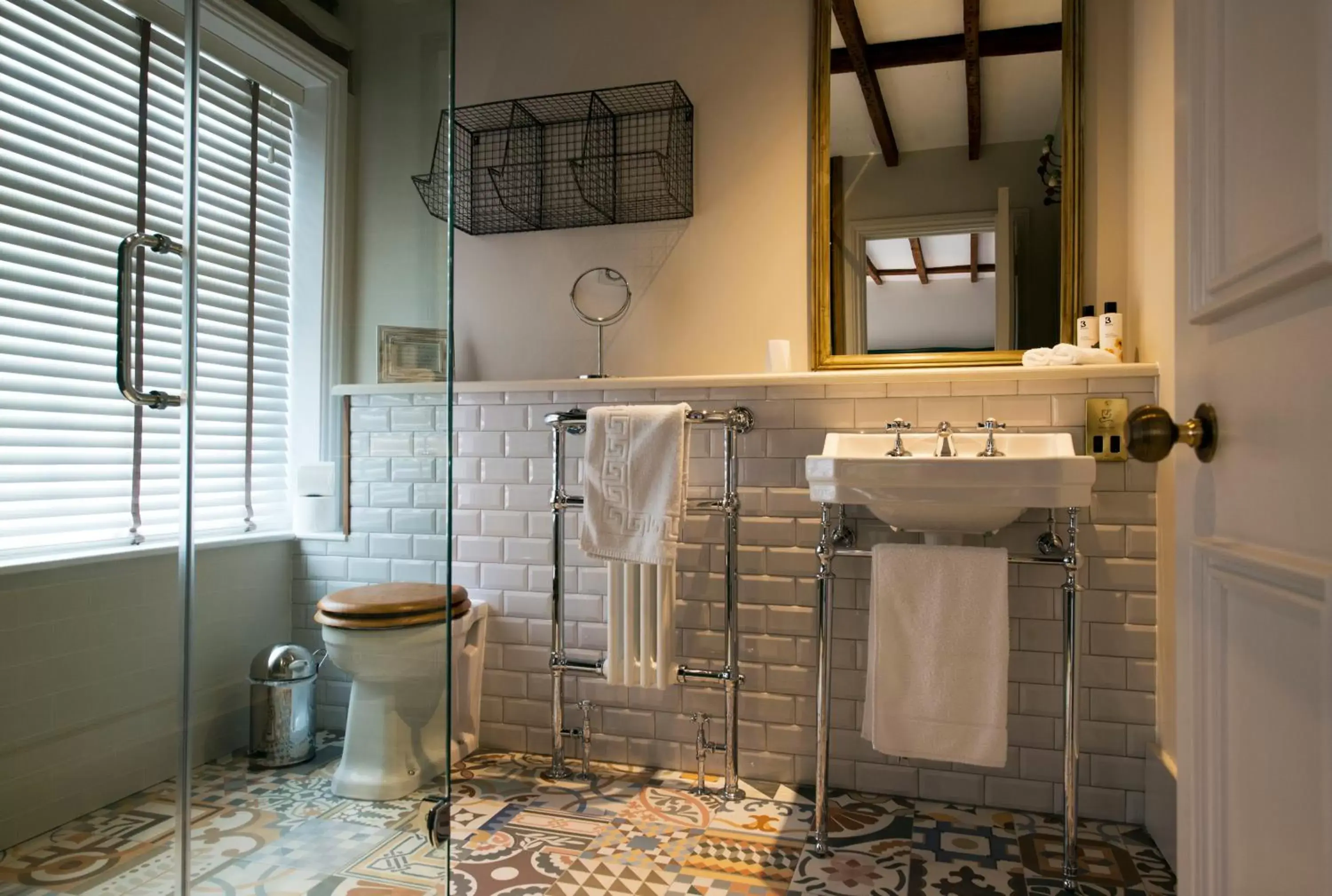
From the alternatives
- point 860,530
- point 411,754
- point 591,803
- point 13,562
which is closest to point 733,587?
point 860,530

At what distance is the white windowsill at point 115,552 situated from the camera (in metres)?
1.14

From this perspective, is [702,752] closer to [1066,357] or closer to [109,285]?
[1066,357]

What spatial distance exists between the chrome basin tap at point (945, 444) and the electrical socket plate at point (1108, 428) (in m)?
0.34

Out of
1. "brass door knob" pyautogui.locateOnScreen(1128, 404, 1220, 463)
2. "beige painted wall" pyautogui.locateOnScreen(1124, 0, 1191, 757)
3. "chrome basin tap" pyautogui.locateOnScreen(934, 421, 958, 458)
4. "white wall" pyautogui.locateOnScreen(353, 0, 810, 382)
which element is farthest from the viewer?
"white wall" pyautogui.locateOnScreen(353, 0, 810, 382)

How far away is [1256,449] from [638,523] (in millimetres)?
1767

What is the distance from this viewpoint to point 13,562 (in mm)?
1136

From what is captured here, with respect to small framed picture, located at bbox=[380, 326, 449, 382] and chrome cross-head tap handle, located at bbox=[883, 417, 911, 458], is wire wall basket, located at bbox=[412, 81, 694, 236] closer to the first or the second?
chrome cross-head tap handle, located at bbox=[883, 417, 911, 458]

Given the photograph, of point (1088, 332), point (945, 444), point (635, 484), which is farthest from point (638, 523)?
point (1088, 332)

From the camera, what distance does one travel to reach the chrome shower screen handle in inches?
47.8

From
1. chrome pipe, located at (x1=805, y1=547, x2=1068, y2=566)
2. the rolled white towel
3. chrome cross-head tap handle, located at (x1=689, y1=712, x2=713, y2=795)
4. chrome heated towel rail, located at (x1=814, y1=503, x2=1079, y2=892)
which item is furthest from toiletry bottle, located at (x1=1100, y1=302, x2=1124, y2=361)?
chrome cross-head tap handle, located at (x1=689, y1=712, x2=713, y2=795)

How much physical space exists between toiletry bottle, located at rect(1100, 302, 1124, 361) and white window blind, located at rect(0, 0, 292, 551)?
1.98 meters

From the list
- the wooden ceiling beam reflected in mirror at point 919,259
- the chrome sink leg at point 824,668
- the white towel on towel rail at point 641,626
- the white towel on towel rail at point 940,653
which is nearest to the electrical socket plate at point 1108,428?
the white towel on towel rail at point 940,653

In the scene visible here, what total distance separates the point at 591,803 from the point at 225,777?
4.06ft

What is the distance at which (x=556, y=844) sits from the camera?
2.09 metres
